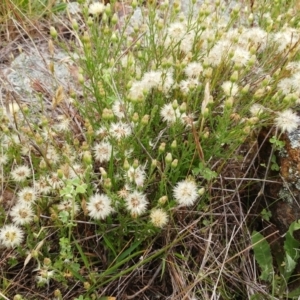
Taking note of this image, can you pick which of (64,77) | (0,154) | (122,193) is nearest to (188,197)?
(122,193)

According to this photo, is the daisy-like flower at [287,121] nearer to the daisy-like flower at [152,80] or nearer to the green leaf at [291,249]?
the green leaf at [291,249]

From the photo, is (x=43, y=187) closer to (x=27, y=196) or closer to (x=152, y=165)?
(x=27, y=196)

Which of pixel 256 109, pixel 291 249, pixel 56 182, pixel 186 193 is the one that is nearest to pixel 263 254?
pixel 291 249

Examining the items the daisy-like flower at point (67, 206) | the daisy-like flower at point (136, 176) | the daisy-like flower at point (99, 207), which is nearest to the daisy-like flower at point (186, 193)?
the daisy-like flower at point (136, 176)

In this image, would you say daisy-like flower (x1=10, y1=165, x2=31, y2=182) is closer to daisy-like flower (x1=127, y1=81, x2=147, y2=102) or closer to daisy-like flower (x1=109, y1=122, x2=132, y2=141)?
daisy-like flower (x1=109, y1=122, x2=132, y2=141)

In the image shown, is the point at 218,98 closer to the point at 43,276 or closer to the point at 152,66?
the point at 152,66

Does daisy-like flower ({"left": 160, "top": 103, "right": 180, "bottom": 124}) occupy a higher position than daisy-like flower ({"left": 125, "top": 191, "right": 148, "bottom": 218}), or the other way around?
daisy-like flower ({"left": 160, "top": 103, "right": 180, "bottom": 124})

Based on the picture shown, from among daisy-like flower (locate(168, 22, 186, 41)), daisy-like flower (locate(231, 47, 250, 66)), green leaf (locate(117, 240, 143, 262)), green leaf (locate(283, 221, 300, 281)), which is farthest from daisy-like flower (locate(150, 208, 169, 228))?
daisy-like flower (locate(168, 22, 186, 41))
